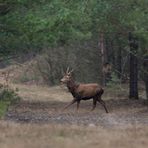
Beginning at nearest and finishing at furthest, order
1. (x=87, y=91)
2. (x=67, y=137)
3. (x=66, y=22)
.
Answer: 1. (x=67, y=137)
2. (x=66, y=22)
3. (x=87, y=91)

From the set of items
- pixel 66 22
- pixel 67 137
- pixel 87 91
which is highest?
pixel 66 22

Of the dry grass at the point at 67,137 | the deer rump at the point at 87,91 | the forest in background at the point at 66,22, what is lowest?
the deer rump at the point at 87,91

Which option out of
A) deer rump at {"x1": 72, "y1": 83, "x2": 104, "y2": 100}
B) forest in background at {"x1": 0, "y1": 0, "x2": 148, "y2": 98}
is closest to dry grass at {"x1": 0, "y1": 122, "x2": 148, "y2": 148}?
forest in background at {"x1": 0, "y1": 0, "x2": 148, "y2": 98}

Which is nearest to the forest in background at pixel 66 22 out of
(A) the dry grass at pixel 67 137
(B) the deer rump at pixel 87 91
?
(B) the deer rump at pixel 87 91

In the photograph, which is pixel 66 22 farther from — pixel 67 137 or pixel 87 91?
pixel 67 137

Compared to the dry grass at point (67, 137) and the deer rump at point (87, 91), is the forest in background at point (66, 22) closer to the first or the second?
the deer rump at point (87, 91)

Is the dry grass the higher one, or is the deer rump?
the dry grass

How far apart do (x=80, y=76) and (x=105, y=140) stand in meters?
26.4

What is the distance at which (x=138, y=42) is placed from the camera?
22641mm

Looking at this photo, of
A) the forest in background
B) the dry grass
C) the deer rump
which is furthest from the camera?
the deer rump

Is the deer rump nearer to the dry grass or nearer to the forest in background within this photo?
the forest in background

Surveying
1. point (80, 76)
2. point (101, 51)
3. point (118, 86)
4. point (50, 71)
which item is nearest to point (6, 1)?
point (118, 86)

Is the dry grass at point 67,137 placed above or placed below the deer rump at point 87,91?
above

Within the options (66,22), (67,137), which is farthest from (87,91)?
(67,137)
